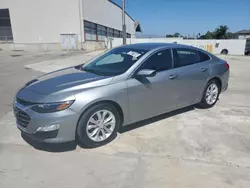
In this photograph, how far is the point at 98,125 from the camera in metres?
3.35

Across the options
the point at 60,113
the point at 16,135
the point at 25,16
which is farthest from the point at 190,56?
the point at 25,16

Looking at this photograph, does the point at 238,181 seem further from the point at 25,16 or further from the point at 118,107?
the point at 25,16

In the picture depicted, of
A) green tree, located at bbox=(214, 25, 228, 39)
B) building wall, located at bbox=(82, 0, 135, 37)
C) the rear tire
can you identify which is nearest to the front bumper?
the rear tire

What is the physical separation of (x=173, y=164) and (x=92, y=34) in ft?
112

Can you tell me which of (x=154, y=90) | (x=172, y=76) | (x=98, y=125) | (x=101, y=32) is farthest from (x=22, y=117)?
(x=101, y=32)

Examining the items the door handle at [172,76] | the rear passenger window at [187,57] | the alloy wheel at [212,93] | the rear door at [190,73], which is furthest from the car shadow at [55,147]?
the alloy wheel at [212,93]

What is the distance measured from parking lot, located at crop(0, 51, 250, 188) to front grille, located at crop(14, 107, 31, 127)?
0.46 m

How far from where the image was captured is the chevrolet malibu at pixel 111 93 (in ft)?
9.86

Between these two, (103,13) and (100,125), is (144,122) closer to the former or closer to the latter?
(100,125)

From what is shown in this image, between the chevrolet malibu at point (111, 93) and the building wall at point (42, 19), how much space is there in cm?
2721

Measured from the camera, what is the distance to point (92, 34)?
34.9 metres

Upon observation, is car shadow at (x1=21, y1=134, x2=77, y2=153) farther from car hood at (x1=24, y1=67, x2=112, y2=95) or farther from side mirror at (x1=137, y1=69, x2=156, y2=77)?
side mirror at (x1=137, y1=69, x2=156, y2=77)

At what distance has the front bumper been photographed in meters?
2.94

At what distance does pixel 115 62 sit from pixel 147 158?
188 centimetres
